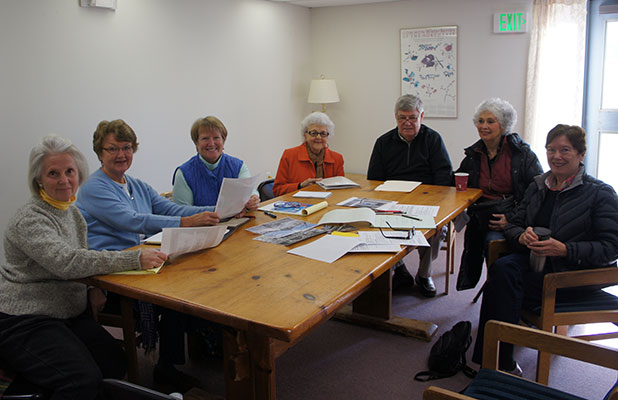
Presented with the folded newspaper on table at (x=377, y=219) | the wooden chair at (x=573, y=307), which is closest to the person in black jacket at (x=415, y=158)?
the folded newspaper on table at (x=377, y=219)

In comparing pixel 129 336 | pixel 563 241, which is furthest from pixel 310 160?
pixel 129 336

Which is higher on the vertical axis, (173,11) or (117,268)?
(173,11)

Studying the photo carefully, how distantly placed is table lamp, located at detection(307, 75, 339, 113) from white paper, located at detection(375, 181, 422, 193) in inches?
107

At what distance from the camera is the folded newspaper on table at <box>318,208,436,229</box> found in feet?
7.39

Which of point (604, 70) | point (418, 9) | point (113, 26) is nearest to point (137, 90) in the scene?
point (113, 26)

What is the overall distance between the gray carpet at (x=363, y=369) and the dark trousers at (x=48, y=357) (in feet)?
2.43

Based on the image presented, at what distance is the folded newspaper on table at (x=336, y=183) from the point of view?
3.21 m

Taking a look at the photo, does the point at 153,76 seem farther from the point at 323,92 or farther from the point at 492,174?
the point at 492,174

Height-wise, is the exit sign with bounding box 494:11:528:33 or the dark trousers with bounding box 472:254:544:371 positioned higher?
the exit sign with bounding box 494:11:528:33

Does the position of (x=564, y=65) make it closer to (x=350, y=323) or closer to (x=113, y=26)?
(x=350, y=323)

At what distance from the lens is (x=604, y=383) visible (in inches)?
90.4

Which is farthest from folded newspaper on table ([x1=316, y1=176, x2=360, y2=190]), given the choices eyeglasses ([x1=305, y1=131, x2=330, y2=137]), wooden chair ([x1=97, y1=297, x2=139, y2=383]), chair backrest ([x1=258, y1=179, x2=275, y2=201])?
wooden chair ([x1=97, y1=297, x2=139, y2=383])

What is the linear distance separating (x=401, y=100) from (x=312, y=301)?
2.19 m

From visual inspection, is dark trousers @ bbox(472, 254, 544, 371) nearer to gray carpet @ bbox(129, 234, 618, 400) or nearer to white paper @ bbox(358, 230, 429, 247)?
gray carpet @ bbox(129, 234, 618, 400)
